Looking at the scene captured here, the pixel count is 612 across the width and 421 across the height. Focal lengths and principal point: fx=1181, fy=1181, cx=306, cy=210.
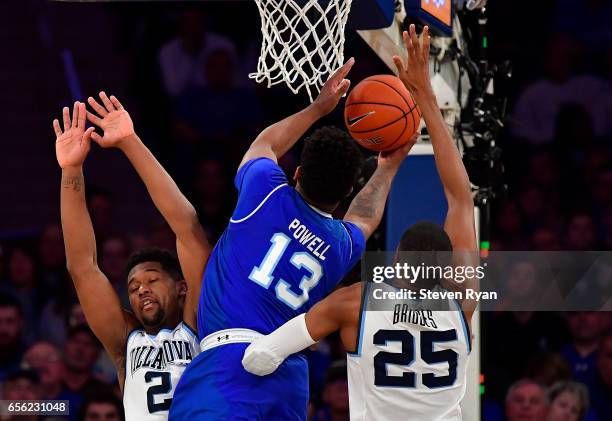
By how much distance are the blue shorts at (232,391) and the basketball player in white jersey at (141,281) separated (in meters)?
0.26

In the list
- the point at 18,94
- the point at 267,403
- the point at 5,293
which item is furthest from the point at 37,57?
the point at 267,403

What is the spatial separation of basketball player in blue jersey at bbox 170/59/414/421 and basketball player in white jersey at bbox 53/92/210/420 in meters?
Result: 0.20

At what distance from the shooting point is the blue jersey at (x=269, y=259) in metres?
4.30

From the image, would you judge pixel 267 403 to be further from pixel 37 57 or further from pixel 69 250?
pixel 37 57

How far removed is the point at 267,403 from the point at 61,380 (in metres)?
3.38

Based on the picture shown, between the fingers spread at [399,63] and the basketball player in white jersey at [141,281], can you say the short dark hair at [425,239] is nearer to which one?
the fingers spread at [399,63]

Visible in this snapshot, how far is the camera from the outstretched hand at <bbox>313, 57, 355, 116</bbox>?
4594 millimetres

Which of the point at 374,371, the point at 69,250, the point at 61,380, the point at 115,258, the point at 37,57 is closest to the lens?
the point at 374,371

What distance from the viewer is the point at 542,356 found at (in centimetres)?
741

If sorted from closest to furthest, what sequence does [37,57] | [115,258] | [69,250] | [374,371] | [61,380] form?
[374,371], [69,250], [61,380], [115,258], [37,57]

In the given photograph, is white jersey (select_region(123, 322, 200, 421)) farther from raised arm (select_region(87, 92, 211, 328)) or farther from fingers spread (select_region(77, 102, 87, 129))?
fingers spread (select_region(77, 102, 87, 129))

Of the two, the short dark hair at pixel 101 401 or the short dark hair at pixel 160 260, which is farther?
the short dark hair at pixel 101 401

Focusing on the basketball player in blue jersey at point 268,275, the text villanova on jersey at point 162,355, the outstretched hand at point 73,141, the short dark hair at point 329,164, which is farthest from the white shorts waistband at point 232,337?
the outstretched hand at point 73,141

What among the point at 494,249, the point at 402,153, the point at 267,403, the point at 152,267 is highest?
the point at 494,249
